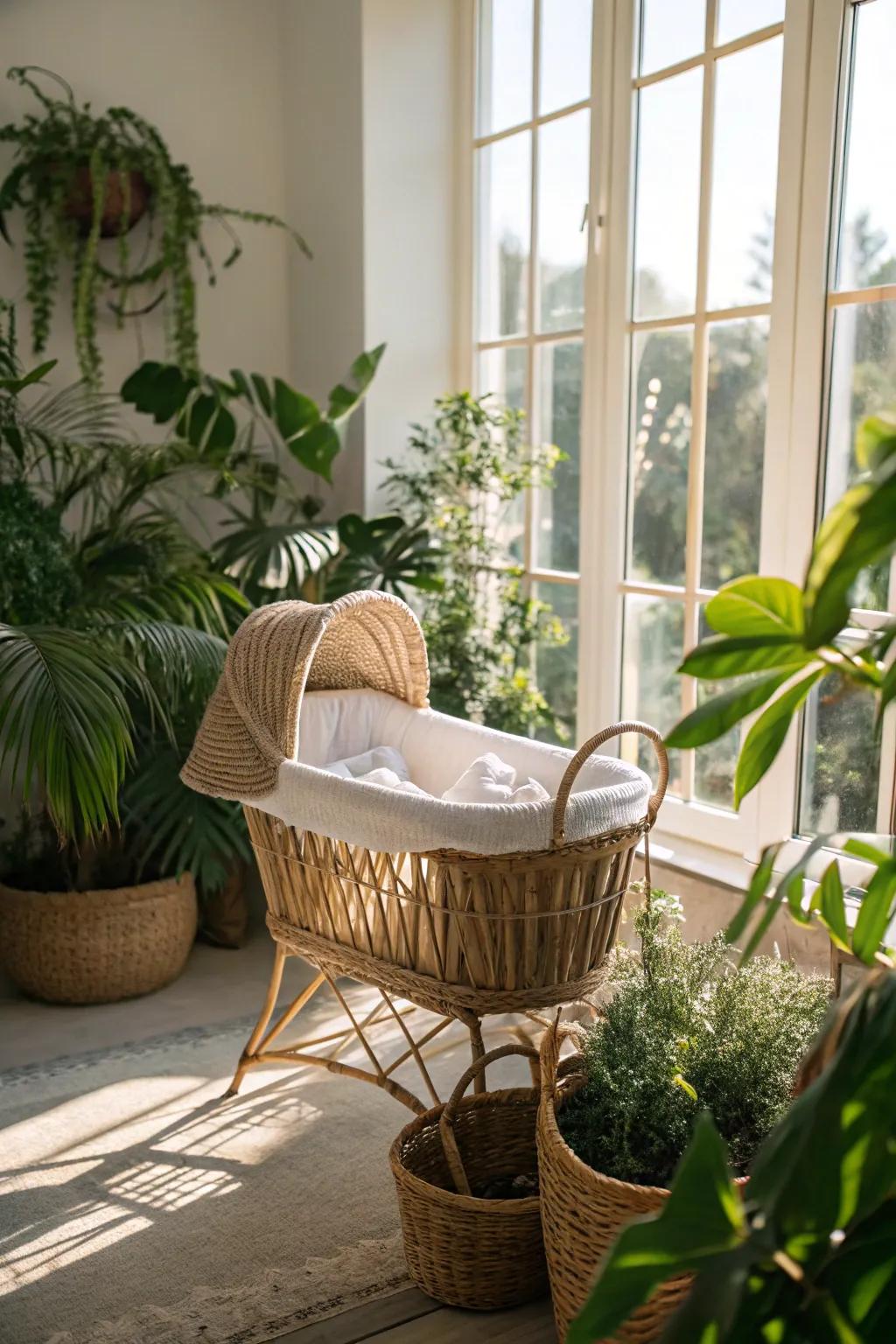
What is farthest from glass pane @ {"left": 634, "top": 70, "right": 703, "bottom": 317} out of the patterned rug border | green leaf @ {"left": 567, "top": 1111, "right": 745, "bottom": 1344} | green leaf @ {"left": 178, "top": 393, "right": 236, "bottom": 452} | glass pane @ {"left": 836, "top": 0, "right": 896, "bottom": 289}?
green leaf @ {"left": 567, "top": 1111, "right": 745, "bottom": 1344}

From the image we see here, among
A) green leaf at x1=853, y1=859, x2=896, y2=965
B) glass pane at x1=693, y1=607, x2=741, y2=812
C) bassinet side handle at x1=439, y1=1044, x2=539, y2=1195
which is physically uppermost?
green leaf at x1=853, y1=859, x2=896, y2=965

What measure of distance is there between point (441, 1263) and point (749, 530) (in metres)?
1.63

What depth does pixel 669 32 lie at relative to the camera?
2824 millimetres

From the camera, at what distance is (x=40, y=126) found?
130 inches

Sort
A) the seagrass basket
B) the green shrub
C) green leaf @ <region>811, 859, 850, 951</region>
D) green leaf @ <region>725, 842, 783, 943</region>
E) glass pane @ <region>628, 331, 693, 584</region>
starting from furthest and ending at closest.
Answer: glass pane @ <region>628, 331, 693, 584</region>, the seagrass basket, the green shrub, green leaf @ <region>811, 859, 850, 951</region>, green leaf @ <region>725, 842, 783, 943</region>

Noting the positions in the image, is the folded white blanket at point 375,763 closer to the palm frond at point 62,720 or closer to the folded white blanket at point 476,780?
the folded white blanket at point 476,780

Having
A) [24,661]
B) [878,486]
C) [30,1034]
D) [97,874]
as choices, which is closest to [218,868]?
[97,874]

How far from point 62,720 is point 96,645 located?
0.25m

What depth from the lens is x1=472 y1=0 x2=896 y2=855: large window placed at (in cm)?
244

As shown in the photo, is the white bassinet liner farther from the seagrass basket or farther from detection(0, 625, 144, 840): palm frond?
detection(0, 625, 144, 840): palm frond

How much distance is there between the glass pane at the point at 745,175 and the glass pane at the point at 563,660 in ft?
2.86

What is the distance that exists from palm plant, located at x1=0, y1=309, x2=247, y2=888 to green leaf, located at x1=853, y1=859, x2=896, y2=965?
1672 millimetres

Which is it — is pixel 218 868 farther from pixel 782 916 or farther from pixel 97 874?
pixel 782 916

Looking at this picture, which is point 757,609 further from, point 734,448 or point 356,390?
point 356,390
